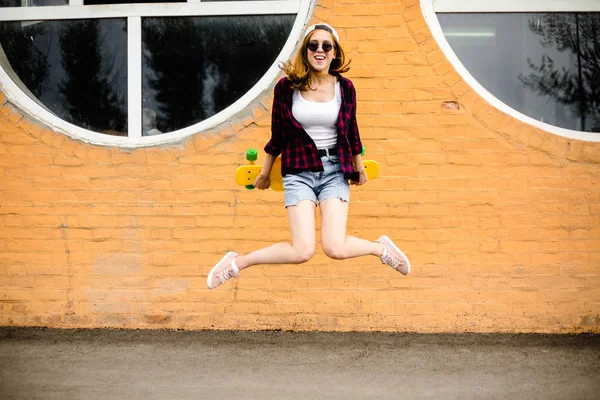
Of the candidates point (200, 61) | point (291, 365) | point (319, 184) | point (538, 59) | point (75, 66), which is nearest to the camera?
point (319, 184)

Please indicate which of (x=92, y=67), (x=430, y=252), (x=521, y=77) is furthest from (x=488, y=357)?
(x=92, y=67)

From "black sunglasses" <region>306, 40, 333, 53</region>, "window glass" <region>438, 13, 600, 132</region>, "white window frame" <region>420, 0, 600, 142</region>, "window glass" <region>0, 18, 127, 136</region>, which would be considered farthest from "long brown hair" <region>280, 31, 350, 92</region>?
"window glass" <region>0, 18, 127, 136</region>

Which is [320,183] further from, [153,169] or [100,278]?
[100,278]

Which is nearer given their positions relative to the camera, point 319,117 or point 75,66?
point 319,117

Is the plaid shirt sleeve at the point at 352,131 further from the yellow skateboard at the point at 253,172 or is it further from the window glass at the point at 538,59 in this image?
the window glass at the point at 538,59

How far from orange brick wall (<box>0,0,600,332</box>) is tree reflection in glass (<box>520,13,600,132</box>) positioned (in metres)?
0.38

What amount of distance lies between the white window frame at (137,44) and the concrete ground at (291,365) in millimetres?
1476

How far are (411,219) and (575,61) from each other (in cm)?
172

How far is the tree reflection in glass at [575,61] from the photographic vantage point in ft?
16.6

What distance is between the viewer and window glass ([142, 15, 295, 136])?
16.7 ft

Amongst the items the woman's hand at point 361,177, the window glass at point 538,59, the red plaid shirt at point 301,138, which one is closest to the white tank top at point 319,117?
the red plaid shirt at point 301,138

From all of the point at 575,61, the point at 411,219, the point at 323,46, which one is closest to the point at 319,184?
the point at 323,46

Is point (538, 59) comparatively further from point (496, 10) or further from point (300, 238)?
point (300, 238)

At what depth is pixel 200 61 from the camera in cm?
519
